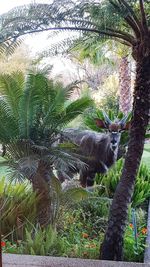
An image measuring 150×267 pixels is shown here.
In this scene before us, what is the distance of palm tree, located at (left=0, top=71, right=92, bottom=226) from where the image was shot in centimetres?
296

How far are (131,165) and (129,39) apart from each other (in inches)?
35.9

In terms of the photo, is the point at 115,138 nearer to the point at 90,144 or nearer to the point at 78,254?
the point at 90,144

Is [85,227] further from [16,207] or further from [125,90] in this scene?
[125,90]

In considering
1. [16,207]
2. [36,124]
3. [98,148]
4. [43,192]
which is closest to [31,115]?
[36,124]

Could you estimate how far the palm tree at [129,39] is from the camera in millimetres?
2396

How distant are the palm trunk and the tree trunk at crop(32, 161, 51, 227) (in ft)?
2.24

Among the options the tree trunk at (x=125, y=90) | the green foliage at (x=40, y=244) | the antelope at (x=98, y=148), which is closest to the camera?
the green foliage at (x=40, y=244)

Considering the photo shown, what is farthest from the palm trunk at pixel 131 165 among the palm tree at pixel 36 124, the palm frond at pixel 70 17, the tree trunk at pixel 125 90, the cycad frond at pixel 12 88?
the tree trunk at pixel 125 90

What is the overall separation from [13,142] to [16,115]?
246mm

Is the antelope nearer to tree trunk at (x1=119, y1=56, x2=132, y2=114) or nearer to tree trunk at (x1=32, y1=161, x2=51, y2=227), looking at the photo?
tree trunk at (x1=32, y1=161, x2=51, y2=227)

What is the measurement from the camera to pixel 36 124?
10.1ft

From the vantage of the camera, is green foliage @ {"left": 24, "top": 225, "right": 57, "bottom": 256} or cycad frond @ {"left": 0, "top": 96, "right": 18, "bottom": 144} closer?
green foliage @ {"left": 24, "top": 225, "right": 57, "bottom": 256}

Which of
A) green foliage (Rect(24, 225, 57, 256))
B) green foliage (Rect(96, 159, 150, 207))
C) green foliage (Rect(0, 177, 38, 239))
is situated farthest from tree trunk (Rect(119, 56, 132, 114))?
green foliage (Rect(24, 225, 57, 256))

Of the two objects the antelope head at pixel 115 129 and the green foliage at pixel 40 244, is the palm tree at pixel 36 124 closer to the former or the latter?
the green foliage at pixel 40 244
